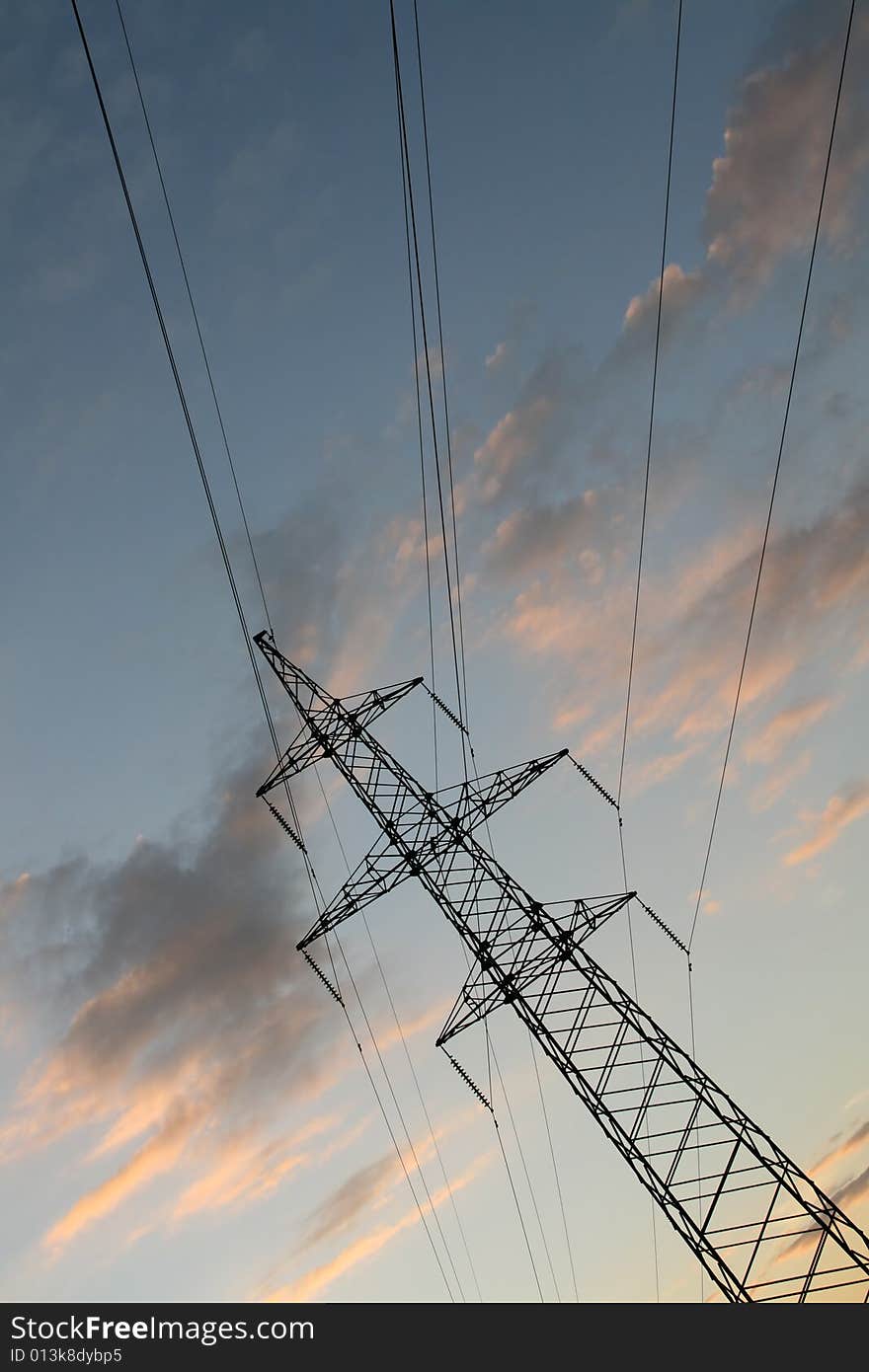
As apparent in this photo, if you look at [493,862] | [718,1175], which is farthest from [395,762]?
[718,1175]

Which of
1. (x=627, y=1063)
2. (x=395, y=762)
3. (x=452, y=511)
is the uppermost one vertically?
(x=452, y=511)

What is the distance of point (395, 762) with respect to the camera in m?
20.4

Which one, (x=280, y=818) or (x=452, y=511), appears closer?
(x=452, y=511)
